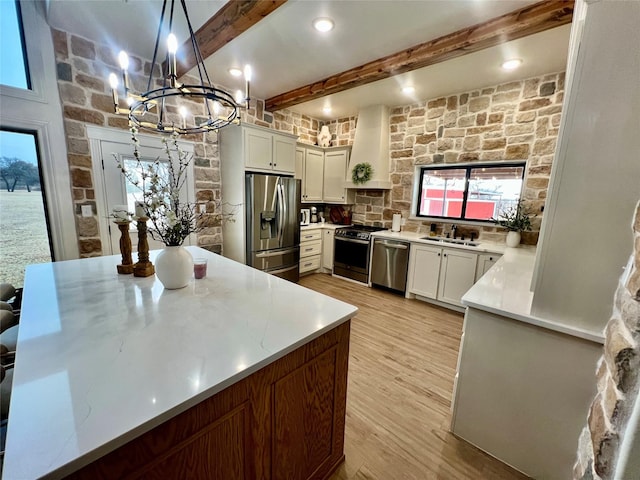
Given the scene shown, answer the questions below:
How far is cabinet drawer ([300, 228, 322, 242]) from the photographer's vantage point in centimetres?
443

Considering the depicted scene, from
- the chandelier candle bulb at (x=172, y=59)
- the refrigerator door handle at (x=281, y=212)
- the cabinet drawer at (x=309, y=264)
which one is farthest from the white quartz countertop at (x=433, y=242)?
the chandelier candle bulb at (x=172, y=59)

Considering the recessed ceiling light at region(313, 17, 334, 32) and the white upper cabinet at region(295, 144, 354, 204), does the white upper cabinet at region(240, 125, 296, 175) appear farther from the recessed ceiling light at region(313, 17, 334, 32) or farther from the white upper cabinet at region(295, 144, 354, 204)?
the recessed ceiling light at region(313, 17, 334, 32)

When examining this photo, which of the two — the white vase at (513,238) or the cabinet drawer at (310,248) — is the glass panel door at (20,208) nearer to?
the cabinet drawer at (310,248)

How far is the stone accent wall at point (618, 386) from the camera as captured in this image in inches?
29.2

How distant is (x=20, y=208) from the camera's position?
2.32 meters

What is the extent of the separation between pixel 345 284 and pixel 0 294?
11.9 ft

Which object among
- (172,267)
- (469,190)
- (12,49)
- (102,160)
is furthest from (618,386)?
(12,49)

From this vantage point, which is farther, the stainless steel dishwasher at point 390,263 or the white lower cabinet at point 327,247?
the white lower cabinet at point 327,247

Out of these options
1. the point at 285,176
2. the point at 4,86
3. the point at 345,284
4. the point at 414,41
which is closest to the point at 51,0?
the point at 4,86

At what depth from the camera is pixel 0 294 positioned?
1.66 meters

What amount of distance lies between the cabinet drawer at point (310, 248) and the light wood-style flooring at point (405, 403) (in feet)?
5.28

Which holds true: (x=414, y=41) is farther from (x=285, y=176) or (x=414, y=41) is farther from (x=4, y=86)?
(x=4, y=86)

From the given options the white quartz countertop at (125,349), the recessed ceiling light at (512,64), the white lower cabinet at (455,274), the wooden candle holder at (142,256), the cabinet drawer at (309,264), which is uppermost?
the recessed ceiling light at (512,64)

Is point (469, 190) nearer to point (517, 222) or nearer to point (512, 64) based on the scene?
point (517, 222)
